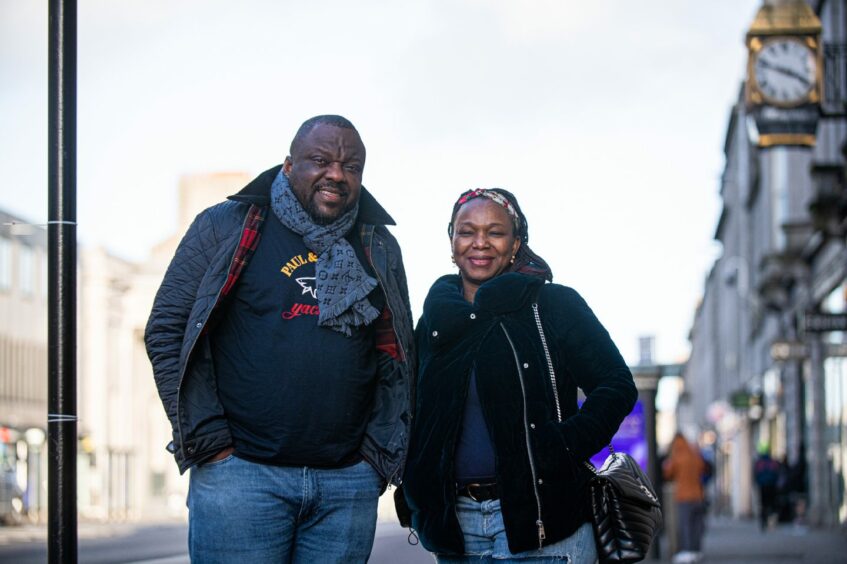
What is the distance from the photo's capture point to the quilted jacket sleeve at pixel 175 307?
4.56 meters

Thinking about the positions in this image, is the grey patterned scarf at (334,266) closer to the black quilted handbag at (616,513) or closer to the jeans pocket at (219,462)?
the jeans pocket at (219,462)

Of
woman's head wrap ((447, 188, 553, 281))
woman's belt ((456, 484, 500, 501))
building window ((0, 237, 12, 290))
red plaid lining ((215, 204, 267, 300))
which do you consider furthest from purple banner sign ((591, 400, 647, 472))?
building window ((0, 237, 12, 290))

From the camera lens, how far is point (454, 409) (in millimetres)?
4809

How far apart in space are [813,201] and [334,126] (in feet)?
73.6

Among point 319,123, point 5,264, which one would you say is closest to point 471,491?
point 319,123

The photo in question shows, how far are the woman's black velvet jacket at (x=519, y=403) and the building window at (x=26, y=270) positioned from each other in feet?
222

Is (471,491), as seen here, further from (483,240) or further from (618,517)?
(483,240)

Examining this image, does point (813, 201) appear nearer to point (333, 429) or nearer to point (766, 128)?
point (766, 128)

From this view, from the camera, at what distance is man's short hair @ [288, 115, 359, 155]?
4801 mm

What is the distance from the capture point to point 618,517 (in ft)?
15.8

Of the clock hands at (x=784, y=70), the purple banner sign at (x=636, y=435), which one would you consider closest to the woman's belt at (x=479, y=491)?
the purple banner sign at (x=636, y=435)

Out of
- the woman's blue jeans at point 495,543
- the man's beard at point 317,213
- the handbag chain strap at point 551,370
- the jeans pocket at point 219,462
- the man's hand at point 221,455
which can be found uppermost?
the man's beard at point 317,213

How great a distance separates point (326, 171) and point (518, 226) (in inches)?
Answer: 27.7

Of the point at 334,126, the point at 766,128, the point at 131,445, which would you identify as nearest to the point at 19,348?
the point at 131,445
